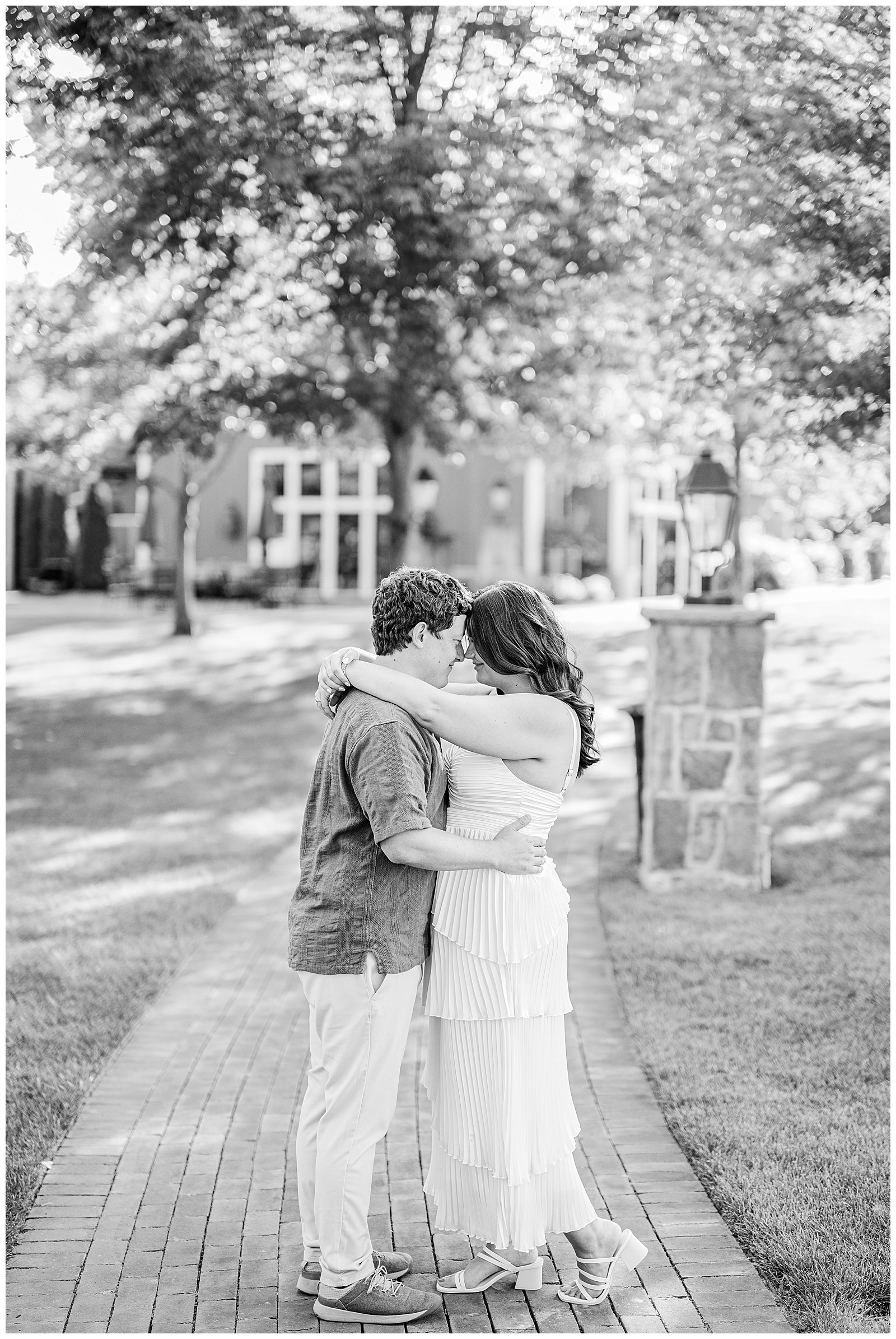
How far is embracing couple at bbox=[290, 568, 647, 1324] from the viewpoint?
300cm

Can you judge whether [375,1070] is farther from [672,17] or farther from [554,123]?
[554,123]

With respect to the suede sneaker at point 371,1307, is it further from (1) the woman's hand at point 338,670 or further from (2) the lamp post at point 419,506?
(2) the lamp post at point 419,506

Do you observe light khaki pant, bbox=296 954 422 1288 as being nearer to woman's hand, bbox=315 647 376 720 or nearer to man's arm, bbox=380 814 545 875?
man's arm, bbox=380 814 545 875

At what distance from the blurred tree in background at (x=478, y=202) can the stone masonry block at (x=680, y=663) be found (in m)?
1.61

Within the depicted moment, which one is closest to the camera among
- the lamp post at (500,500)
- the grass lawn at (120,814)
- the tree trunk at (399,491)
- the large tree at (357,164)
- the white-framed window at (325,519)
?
the grass lawn at (120,814)

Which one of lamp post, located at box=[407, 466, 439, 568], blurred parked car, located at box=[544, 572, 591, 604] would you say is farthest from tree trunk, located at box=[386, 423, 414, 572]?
blurred parked car, located at box=[544, 572, 591, 604]

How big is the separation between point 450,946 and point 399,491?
39.2ft

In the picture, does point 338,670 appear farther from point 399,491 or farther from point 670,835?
point 399,491

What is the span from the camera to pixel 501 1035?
3084mm

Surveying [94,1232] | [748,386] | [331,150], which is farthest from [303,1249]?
[331,150]

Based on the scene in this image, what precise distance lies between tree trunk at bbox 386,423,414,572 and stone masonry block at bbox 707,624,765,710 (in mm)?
7499

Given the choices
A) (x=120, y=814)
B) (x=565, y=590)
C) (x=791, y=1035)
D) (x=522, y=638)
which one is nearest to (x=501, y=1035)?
(x=522, y=638)

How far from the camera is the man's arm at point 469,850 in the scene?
2865mm

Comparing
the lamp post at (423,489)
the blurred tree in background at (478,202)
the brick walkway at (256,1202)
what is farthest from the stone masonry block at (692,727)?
the lamp post at (423,489)
